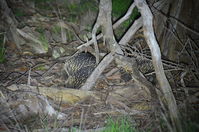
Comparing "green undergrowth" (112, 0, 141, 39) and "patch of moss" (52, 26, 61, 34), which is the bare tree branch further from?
"patch of moss" (52, 26, 61, 34)

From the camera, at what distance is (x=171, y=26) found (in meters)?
4.54

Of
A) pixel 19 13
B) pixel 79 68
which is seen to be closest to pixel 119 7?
pixel 79 68

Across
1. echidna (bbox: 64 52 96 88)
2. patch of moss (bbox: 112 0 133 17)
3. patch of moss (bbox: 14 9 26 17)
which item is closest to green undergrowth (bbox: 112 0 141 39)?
patch of moss (bbox: 112 0 133 17)

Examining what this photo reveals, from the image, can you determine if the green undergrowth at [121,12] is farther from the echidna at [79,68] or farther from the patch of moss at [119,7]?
the echidna at [79,68]

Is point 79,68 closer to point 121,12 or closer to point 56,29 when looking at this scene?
point 56,29

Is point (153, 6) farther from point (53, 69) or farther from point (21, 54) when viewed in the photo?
point (21, 54)

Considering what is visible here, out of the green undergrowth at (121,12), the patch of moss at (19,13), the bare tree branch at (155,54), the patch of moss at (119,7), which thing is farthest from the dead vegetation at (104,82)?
the patch of moss at (19,13)

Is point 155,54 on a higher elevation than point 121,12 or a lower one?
lower

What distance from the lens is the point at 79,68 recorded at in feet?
14.9

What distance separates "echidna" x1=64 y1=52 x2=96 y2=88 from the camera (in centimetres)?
439

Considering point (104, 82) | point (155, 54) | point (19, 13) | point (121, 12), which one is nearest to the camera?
point (155, 54)

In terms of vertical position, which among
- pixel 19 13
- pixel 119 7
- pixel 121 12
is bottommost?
pixel 121 12

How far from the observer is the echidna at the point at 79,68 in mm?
4387

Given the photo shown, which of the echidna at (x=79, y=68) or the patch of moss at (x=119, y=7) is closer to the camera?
→ the echidna at (x=79, y=68)
